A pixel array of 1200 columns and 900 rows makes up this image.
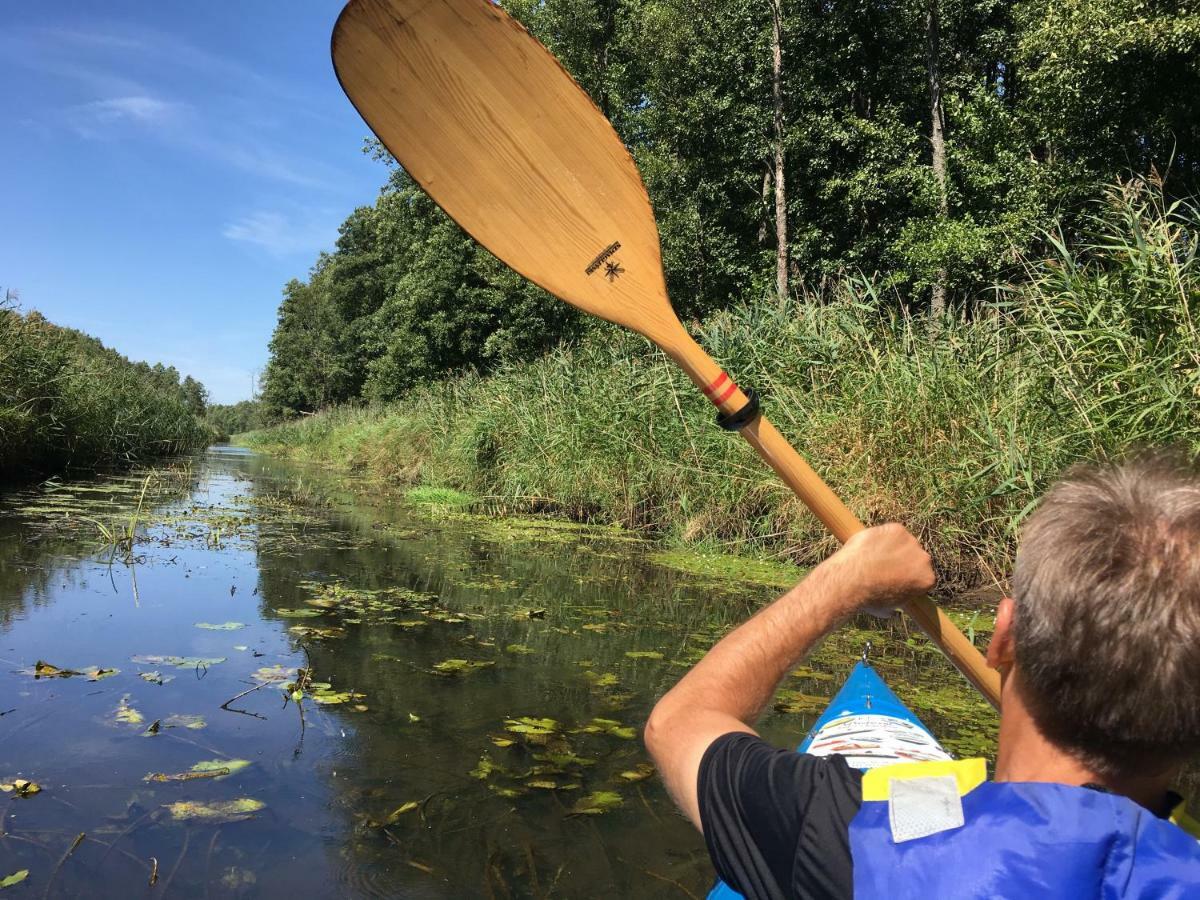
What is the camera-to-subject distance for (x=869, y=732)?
6.34ft

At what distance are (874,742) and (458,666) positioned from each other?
2.39m

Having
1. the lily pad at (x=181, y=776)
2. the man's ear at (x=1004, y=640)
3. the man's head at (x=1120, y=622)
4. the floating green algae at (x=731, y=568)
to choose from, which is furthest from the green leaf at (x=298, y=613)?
the man's head at (x=1120, y=622)

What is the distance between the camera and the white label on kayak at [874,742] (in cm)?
173

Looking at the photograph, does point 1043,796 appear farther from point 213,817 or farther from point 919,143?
point 919,143

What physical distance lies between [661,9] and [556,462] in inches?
579

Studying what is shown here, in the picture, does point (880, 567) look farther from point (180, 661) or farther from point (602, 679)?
point (180, 661)

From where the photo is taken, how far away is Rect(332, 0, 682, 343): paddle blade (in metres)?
2.04

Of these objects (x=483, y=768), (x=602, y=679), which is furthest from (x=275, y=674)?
(x=602, y=679)

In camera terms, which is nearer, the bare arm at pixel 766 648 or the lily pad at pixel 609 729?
the bare arm at pixel 766 648

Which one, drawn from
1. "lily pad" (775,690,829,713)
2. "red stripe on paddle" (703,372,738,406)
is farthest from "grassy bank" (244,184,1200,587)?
"red stripe on paddle" (703,372,738,406)

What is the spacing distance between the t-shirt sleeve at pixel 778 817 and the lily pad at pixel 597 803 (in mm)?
1618

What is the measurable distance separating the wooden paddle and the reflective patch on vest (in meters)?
1.31

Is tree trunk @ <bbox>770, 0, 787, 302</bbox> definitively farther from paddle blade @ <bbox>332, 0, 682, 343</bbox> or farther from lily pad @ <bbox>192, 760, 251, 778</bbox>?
lily pad @ <bbox>192, 760, 251, 778</bbox>

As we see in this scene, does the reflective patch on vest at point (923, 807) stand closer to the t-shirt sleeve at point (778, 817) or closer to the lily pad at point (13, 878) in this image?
the t-shirt sleeve at point (778, 817)
